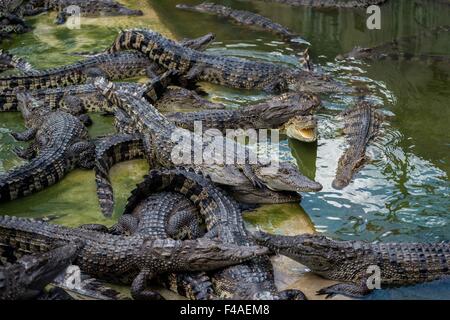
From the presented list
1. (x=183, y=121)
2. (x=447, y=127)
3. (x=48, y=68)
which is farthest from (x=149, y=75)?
(x=447, y=127)

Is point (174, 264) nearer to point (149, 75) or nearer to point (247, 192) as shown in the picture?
point (247, 192)

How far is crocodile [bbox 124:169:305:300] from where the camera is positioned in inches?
198

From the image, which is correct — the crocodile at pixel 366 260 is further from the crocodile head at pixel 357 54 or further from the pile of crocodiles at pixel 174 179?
the crocodile head at pixel 357 54

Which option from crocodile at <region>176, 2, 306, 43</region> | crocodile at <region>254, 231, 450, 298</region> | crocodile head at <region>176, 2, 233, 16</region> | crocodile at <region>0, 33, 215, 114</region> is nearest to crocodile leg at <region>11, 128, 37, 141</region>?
crocodile at <region>0, 33, 215, 114</region>

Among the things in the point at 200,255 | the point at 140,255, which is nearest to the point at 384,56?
the point at 200,255

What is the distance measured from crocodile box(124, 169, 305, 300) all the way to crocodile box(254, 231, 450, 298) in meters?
0.36

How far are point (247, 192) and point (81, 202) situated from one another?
1.74 m

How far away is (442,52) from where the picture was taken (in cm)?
1136

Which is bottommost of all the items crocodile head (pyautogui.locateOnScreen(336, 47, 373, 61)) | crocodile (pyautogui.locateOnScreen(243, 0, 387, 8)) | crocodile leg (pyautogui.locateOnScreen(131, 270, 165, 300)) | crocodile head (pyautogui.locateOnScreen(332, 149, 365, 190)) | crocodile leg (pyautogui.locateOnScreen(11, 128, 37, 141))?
crocodile leg (pyautogui.locateOnScreen(131, 270, 165, 300))

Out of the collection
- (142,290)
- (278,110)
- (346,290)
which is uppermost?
(278,110)

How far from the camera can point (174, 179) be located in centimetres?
635

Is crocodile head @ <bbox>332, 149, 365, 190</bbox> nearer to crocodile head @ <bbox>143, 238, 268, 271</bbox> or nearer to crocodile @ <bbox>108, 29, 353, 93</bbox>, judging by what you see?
crocodile head @ <bbox>143, 238, 268, 271</bbox>

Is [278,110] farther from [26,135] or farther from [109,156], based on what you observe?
[26,135]

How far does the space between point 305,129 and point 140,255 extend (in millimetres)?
3466
